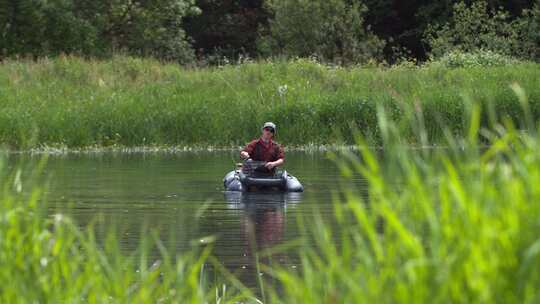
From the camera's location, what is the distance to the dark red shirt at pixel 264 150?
78.7ft

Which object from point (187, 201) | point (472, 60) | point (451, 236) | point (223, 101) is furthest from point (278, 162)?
point (472, 60)

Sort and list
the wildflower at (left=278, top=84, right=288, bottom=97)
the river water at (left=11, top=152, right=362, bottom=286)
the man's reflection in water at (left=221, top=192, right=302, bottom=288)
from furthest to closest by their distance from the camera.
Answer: the wildflower at (left=278, top=84, right=288, bottom=97) → the river water at (left=11, top=152, right=362, bottom=286) → the man's reflection in water at (left=221, top=192, right=302, bottom=288)

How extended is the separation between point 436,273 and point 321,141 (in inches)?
1267

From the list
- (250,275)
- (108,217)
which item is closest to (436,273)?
(250,275)

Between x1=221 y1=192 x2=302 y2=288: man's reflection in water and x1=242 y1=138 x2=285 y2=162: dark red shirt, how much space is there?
65 cm

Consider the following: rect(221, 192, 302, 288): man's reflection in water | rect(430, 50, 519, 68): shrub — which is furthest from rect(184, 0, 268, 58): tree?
rect(221, 192, 302, 288): man's reflection in water

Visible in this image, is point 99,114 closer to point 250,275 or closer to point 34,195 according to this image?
point 250,275

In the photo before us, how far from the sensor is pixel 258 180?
23906 millimetres

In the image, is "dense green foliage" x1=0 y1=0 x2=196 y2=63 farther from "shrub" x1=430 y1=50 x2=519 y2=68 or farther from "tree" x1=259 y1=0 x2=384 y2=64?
"shrub" x1=430 y1=50 x2=519 y2=68

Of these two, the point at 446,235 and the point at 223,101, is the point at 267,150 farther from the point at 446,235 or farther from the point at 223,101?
the point at 446,235

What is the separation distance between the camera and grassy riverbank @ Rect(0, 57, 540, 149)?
37.2m

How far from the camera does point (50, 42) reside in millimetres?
52031

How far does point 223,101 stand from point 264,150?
1474 cm

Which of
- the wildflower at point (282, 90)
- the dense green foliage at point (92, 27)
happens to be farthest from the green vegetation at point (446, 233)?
the dense green foliage at point (92, 27)
